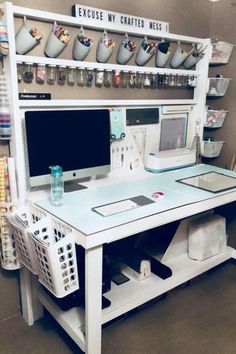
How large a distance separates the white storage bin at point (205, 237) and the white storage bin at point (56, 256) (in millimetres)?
1112

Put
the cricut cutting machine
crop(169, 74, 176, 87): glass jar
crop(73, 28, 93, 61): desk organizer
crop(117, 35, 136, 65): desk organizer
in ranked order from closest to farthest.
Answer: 1. crop(73, 28, 93, 61): desk organizer
2. crop(117, 35, 136, 65): desk organizer
3. the cricut cutting machine
4. crop(169, 74, 176, 87): glass jar

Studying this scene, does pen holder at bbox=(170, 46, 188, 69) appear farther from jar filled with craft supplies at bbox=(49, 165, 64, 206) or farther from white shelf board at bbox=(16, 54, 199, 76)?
jar filled with craft supplies at bbox=(49, 165, 64, 206)

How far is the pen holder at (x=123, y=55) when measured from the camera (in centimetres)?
213

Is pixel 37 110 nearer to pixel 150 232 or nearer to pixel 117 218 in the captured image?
pixel 117 218

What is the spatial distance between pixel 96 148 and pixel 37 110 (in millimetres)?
436

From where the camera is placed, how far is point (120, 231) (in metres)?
1.48

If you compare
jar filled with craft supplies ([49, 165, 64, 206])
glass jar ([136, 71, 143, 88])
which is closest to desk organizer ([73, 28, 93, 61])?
glass jar ([136, 71, 143, 88])

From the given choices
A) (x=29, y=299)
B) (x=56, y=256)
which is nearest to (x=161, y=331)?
(x=29, y=299)

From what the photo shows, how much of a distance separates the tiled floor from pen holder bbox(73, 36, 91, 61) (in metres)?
1.70

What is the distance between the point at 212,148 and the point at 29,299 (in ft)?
6.14

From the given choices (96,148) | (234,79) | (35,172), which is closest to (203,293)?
(96,148)

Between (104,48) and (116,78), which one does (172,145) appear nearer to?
(116,78)

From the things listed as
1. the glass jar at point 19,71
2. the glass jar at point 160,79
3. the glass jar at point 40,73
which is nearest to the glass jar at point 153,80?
the glass jar at point 160,79

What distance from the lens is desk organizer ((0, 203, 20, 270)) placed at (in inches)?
70.5
